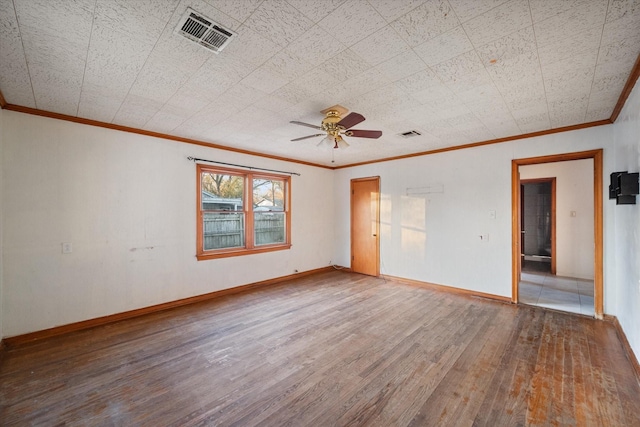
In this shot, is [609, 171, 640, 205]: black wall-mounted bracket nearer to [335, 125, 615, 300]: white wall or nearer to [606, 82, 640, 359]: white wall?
[606, 82, 640, 359]: white wall

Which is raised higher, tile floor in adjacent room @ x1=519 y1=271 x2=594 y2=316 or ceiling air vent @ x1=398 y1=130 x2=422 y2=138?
ceiling air vent @ x1=398 y1=130 x2=422 y2=138

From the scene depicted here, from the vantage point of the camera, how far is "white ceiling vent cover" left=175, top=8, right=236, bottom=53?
5.34 ft

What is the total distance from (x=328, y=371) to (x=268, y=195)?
3683 millimetres

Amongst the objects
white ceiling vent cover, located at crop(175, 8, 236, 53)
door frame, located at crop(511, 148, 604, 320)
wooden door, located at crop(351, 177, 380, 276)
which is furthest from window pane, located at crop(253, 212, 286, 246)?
door frame, located at crop(511, 148, 604, 320)

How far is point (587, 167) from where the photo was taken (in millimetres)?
5496

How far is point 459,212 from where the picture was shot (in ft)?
15.2

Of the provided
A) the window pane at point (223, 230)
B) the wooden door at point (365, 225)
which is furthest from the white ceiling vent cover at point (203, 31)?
the wooden door at point (365, 225)

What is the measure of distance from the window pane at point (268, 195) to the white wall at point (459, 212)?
2.00 metres

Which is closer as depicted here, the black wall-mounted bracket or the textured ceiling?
the textured ceiling

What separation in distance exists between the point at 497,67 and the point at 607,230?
114 inches

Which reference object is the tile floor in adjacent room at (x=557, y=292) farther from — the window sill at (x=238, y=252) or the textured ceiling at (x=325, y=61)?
the window sill at (x=238, y=252)

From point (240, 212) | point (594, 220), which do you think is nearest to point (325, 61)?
point (240, 212)

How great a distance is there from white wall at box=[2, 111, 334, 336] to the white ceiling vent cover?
100 inches

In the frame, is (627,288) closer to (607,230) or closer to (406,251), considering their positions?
(607,230)
